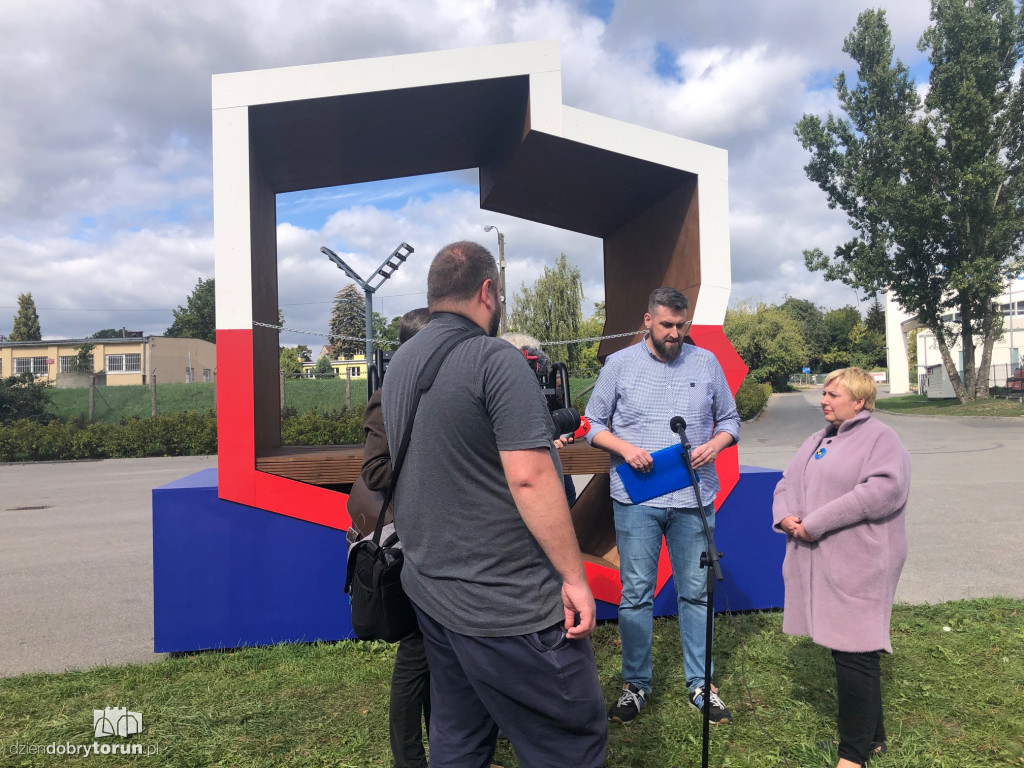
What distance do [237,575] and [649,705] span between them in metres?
2.32

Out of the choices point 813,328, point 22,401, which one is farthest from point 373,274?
point 813,328

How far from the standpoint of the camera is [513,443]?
1703 mm

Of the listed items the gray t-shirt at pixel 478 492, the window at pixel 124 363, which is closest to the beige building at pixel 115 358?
the window at pixel 124 363

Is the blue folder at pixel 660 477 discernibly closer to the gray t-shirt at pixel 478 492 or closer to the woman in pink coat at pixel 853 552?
the woman in pink coat at pixel 853 552

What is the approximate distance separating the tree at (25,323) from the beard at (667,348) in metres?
76.0

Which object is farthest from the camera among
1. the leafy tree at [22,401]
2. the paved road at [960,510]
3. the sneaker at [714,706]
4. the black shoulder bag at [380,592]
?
the leafy tree at [22,401]

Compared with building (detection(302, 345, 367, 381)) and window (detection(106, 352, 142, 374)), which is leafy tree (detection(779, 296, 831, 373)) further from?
window (detection(106, 352, 142, 374))

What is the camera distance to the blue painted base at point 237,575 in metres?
4.05

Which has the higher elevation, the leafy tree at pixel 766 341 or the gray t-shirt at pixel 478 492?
the leafy tree at pixel 766 341

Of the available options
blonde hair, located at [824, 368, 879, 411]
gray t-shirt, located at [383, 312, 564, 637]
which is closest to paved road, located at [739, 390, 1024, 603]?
blonde hair, located at [824, 368, 879, 411]

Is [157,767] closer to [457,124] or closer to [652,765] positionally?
[652,765]

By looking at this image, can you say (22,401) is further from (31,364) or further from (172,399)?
(31,364)

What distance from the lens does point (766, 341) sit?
47.4 metres

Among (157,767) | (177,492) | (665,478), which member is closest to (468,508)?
(665,478)
